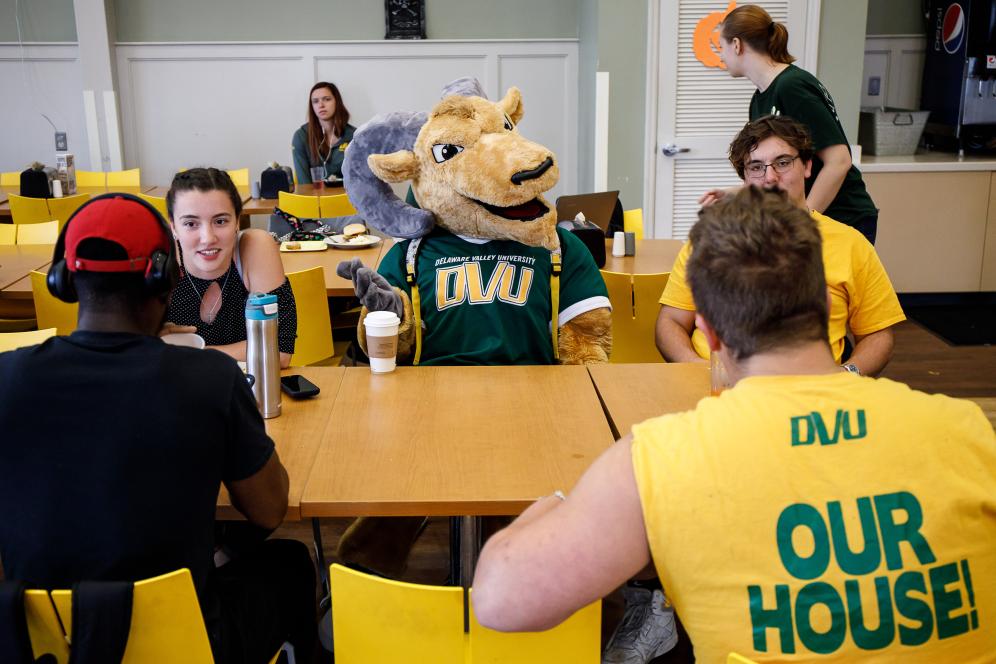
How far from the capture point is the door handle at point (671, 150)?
6121 mm

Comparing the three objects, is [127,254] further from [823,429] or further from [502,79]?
[502,79]

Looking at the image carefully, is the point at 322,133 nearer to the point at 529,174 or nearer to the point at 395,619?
the point at 529,174

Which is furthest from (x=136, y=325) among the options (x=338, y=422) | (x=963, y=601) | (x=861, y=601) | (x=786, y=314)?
(x=963, y=601)

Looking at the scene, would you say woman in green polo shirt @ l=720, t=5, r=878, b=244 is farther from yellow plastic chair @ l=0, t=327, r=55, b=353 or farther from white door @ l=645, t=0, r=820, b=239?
white door @ l=645, t=0, r=820, b=239

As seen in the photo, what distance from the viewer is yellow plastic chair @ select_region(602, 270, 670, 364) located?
319 cm

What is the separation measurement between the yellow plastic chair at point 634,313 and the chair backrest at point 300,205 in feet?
6.92

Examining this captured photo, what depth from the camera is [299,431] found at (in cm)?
196

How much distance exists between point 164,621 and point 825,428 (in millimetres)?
926

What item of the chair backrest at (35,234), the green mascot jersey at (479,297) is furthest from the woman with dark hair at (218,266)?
the chair backrest at (35,234)

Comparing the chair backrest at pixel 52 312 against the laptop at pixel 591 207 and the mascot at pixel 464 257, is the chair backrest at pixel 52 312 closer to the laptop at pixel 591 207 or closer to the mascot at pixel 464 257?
the mascot at pixel 464 257

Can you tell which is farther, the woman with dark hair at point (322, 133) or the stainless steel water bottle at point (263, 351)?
the woman with dark hair at point (322, 133)

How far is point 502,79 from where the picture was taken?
729 cm

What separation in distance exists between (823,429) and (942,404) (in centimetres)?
18

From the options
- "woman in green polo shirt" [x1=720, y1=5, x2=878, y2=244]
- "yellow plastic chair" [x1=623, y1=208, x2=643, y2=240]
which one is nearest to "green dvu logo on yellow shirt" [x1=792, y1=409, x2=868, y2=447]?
"woman in green polo shirt" [x1=720, y1=5, x2=878, y2=244]
